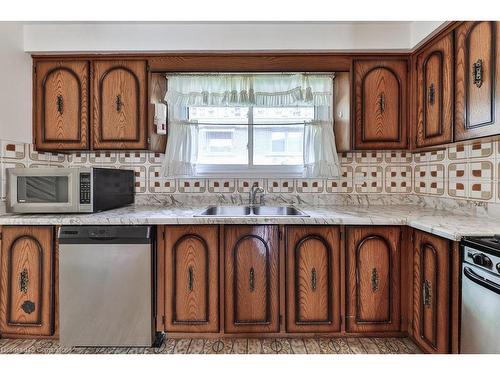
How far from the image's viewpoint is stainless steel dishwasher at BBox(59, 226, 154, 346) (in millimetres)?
→ 1728

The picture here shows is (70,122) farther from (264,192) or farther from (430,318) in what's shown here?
(430,318)

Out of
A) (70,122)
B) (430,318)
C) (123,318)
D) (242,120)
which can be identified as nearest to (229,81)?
(242,120)

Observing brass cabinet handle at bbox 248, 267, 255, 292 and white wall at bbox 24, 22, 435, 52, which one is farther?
white wall at bbox 24, 22, 435, 52

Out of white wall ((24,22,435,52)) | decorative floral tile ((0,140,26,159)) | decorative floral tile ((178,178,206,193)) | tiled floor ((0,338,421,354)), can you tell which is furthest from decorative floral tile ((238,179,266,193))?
decorative floral tile ((0,140,26,159))

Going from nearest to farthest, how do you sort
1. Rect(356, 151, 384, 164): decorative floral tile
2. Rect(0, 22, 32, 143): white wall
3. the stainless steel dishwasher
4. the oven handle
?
1. the oven handle
2. the stainless steel dishwasher
3. Rect(0, 22, 32, 143): white wall
4. Rect(356, 151, 384, 164): decorative floral tile

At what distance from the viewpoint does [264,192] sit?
2430 millimetres

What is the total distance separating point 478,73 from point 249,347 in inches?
79.8

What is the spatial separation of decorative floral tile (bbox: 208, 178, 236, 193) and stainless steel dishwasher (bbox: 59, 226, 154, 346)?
817 millimetres

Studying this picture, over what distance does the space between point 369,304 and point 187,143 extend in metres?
1.80

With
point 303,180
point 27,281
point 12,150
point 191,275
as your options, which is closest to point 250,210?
point 303,180

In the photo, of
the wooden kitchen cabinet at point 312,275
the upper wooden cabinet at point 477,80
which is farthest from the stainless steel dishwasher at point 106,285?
the upper wooden cabinet at point 477,80

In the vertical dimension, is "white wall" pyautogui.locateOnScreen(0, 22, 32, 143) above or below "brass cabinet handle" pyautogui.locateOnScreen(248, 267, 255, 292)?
above

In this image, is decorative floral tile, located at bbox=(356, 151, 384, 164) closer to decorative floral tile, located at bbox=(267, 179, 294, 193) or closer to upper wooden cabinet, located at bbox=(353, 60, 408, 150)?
upper wooden cabinet, located at bbox=(353, 60, 408, 150)

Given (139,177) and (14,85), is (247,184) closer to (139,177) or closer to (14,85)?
(139,177)
